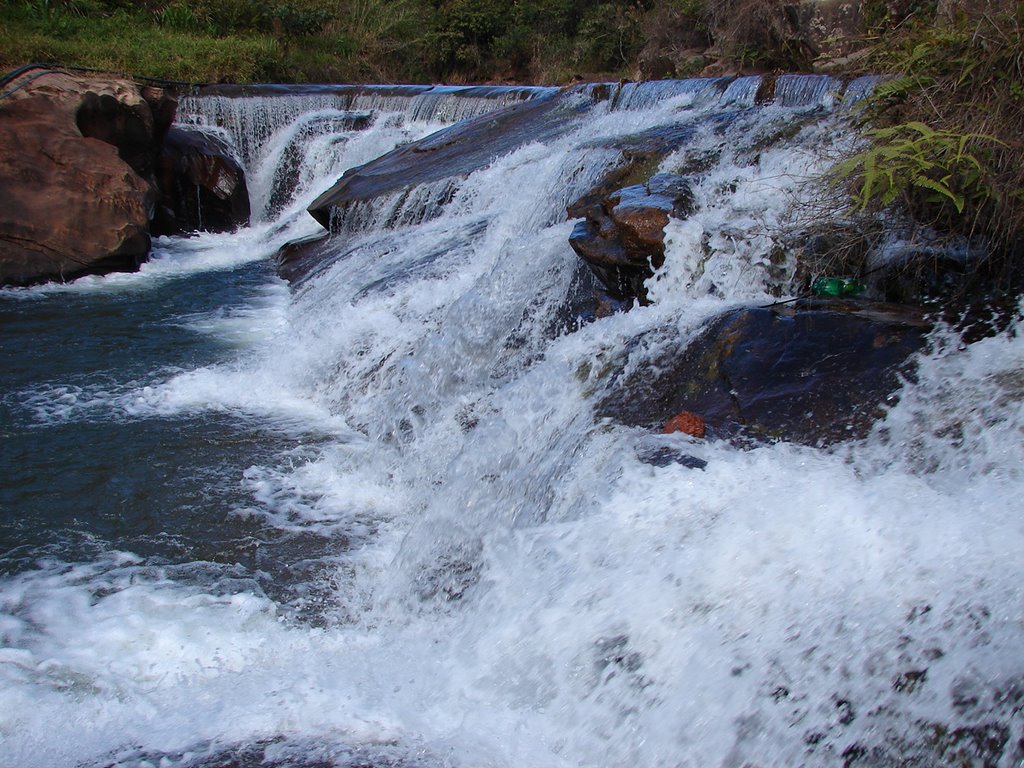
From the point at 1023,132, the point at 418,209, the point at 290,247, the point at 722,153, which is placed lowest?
the point at 290,247

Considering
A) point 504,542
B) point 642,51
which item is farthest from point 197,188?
point 504,542

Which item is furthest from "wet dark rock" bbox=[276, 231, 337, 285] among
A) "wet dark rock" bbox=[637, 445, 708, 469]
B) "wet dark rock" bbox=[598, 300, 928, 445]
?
"wet dark rock" bbox=[637, 445, 708, 469]

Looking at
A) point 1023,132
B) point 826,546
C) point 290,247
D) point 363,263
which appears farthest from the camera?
point 290,247

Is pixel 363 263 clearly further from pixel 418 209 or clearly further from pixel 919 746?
pixel 919 746

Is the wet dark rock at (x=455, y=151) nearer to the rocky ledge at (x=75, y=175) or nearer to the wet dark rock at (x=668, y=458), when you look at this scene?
the rocky ledge at (x=75, y=175)

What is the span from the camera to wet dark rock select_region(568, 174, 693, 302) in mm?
4801

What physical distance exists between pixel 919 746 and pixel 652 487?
1.32 metres

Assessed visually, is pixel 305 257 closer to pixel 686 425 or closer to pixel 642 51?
pixel 686 425

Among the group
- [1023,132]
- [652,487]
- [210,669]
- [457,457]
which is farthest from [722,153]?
[210,669]

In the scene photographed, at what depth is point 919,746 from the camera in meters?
1.93

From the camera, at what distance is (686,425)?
351cm

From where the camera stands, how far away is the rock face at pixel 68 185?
8336 millimetres

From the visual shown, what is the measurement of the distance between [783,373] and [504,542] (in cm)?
137

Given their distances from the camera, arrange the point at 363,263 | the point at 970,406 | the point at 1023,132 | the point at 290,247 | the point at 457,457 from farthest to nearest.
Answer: the point at 290,247, the point at 363,263, the point at 457,457, the point at 1023,132, the point at 970,406
